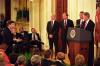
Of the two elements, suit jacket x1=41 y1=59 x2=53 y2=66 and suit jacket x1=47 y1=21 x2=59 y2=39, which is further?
suit jacket x1=47 y1=21 x2=59 y2=39

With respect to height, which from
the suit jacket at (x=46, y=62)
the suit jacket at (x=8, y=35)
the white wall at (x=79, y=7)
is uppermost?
the white wall at (x=79, y=7)

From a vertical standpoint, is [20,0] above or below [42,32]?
above

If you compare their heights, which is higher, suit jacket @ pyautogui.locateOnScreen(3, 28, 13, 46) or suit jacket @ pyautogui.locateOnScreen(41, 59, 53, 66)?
suit jacket @ pyautogui.locateOnScreen(3, 28, 13, 46)

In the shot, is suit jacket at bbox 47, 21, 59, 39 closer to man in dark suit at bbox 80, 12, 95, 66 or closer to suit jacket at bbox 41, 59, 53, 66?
man in dark suit at bbox 80, 12, 95, 66

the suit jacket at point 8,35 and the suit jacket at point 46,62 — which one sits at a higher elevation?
the suit jacket at point 8,35

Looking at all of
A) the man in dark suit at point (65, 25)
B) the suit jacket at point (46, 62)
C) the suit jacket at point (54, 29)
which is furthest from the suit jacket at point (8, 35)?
the suit jacket at point (54, 29)

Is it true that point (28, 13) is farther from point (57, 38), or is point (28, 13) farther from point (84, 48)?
point (84, 48)

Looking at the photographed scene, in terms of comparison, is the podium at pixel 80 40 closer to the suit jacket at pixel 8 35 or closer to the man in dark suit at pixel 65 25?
the suit jacket at pixel 8 35

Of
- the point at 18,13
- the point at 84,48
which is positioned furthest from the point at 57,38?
the point at 18,13

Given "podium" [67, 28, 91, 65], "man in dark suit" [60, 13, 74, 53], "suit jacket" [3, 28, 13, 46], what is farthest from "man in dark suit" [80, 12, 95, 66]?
"suit jacket" [3, 28, 13, 46]

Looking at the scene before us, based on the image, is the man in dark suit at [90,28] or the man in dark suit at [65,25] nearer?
the man in dark suit at [90,28]

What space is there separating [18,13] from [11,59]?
14662 mm

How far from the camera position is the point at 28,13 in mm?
19688

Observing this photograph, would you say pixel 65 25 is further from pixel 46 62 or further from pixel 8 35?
pixel 46 62
